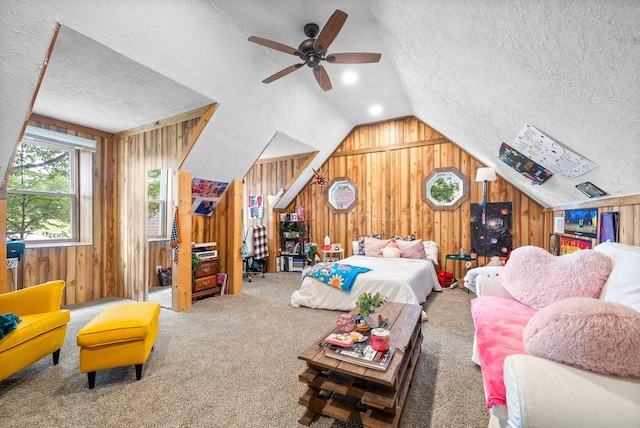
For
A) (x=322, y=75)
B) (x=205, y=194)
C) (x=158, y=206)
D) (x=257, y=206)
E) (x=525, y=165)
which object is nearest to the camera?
(x=322, y=75)

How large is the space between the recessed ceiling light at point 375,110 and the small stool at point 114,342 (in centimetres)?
428

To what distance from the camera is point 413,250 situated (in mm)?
4402

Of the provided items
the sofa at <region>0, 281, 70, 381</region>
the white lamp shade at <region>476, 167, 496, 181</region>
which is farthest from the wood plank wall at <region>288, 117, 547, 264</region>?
the sofa at <region>0, 281, 70, 381</region>

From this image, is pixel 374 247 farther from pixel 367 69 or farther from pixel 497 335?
pixel 497 335

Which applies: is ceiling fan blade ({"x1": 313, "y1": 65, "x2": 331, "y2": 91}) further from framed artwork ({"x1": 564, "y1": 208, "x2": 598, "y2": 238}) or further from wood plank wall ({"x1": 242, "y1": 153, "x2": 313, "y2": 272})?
framed artwork ({"x1": 564, "y1": 208, "x2": 598, "y2": 238})

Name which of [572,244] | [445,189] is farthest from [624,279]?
[445,189]

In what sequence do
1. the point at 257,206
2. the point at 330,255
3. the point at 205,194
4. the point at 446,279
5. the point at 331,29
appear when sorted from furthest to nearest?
the point at 257,206 → the point at 330,255 → the point at 446,279 → the point at 205,194 → the point at 331,29

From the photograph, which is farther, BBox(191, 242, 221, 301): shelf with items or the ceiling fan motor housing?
BBox(191, 242, 221, 301): shelf with items

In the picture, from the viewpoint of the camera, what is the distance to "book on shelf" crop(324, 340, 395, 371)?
142 centimetres

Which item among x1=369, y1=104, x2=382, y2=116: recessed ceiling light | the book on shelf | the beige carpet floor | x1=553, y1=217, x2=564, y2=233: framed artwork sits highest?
x1=369, y1=104, x2=382, y2=116: recessed ceiling light

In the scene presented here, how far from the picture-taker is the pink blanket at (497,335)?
118 cm

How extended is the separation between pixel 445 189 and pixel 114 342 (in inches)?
192

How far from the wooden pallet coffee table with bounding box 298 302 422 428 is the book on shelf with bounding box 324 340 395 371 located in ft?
0.07

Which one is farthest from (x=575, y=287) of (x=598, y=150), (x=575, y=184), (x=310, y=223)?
→ (x=310, y=223)
